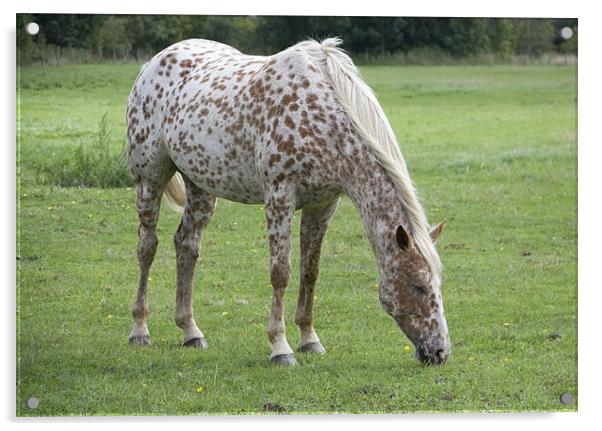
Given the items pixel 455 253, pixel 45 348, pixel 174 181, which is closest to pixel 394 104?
pixel 455 253

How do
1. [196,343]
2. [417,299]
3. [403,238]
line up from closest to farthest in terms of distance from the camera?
[403,238] → [417,299] → [196,343]

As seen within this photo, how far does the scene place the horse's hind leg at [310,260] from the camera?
641cm

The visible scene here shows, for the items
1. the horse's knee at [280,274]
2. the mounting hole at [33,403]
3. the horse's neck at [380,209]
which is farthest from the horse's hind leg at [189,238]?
the horse's neck at [380,209]

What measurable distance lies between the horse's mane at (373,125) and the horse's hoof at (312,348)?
1007 mm

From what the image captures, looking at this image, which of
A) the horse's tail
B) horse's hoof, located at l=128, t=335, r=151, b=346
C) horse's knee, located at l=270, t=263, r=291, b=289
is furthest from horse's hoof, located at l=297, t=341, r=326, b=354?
the horse's tail

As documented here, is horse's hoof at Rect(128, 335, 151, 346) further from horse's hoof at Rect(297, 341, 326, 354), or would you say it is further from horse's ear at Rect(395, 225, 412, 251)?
horse's ear at Rect(395, 225, 412, 251)

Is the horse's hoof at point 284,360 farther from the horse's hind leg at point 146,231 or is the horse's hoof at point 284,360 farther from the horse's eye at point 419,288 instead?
the horse's hind leg at point 146,231

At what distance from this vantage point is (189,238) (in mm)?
6910

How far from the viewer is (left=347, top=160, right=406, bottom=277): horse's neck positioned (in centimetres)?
580

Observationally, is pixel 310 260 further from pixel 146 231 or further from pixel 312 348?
pixel 146 231

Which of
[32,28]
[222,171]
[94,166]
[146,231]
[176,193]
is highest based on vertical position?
[32,28]

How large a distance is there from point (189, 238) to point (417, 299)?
66.6 inches

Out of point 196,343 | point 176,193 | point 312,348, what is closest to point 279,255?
point 312,348

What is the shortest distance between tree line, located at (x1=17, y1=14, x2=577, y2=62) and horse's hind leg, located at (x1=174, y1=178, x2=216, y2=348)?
3.03ft
